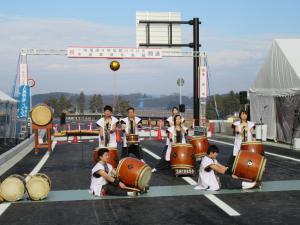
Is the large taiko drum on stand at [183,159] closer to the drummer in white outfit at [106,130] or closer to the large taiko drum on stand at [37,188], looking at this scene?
the drummer in white outfit at [106,130]

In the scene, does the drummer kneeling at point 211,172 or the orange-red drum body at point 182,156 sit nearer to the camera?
the drummer kneeling at point 211,172

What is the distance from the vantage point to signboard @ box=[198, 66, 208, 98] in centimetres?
2895

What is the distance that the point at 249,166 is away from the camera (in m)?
9.27

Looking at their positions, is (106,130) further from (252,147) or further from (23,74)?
(23,74)

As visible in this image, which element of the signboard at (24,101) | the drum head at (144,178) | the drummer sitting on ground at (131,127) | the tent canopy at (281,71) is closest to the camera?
the drum head at (144,178)

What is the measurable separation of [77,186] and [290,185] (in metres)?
4.80

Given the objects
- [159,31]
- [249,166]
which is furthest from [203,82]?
[249,166]

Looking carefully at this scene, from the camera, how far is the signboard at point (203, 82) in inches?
1140

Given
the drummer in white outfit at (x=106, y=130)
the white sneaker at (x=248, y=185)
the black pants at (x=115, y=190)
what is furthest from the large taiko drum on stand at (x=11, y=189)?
the white sneaker at (x=248, y=185)

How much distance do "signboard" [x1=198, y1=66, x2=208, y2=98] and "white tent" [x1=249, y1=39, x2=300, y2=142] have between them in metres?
5.01

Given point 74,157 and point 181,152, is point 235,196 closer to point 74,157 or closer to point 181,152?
point 181,152

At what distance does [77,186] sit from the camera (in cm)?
1043

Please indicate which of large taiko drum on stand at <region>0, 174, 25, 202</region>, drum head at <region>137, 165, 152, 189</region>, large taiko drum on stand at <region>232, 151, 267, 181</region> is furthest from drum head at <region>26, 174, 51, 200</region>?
large taiko drum on stand at <region>232, 151, 267, 181</region>

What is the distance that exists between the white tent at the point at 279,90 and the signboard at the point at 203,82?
5005mm
